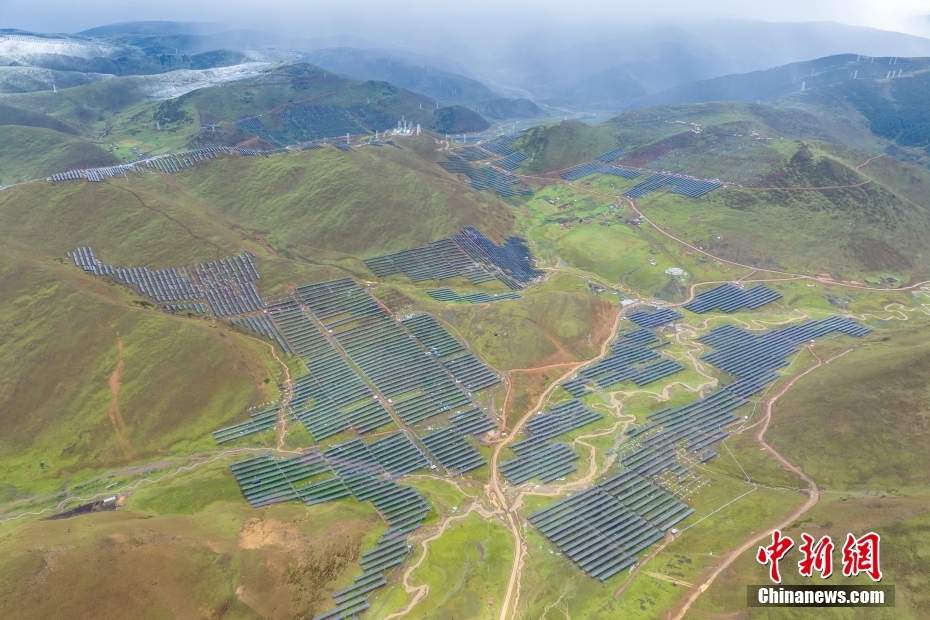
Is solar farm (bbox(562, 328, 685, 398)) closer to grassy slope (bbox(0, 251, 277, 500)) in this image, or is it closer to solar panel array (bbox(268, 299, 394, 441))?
solar panel array (bbox(268, 299, 394, 441))

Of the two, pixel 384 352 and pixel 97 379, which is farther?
pixel 384 352

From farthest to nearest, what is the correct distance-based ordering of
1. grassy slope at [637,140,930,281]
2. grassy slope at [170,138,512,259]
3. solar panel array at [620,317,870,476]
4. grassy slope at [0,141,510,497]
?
1. grassy slope at [637,140,930,281]
2. grassy slope at [170,138,512,259]
3. solar panel array at [620,317,870,476]
4. grassy slope at [0,141,510,497]

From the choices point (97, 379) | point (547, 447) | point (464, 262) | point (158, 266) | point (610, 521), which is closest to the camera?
point (610, 521)

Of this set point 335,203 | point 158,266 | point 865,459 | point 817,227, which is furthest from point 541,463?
point 817,227

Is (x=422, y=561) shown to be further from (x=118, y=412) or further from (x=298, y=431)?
(x=118, y=412)

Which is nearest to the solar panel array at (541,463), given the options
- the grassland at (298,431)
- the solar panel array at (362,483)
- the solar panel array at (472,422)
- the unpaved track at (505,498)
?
the unpaved track at (505,498)

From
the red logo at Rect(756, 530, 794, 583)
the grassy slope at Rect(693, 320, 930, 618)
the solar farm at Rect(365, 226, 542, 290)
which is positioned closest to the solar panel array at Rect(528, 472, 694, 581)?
the grassy slope at Rect(693, 320, 930, 618)

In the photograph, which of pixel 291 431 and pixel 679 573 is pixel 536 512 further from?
pixel 291 431

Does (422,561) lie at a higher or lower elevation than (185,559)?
lower
